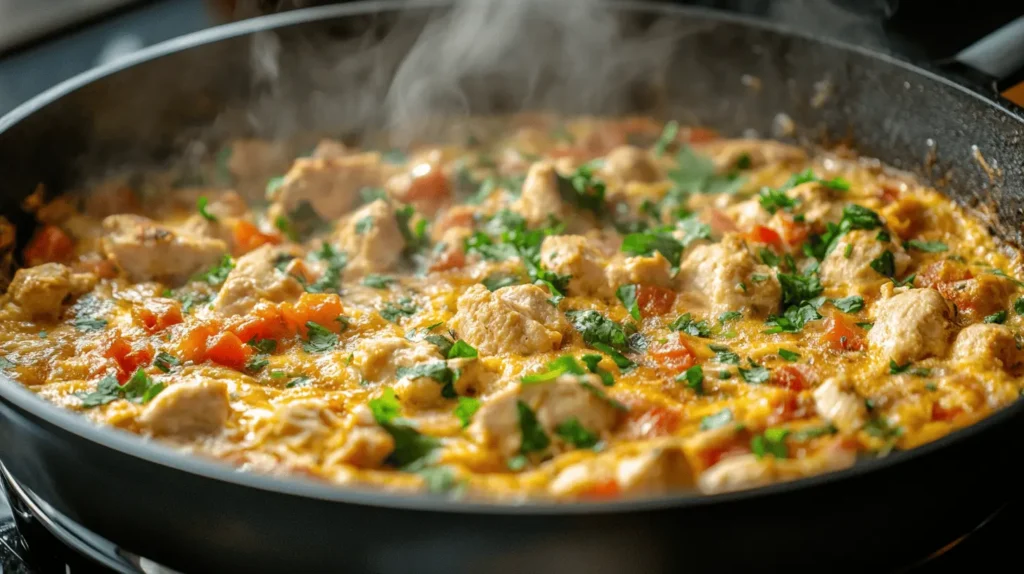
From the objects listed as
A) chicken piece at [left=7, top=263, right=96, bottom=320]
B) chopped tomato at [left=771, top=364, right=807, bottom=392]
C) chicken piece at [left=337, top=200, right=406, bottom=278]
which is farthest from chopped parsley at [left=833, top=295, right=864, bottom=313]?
chicken piece at [left=7, top=263, right=96, bottom=320]

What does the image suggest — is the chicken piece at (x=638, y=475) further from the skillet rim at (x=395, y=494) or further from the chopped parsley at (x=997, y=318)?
the chopped parsley at (x=997, y=318)

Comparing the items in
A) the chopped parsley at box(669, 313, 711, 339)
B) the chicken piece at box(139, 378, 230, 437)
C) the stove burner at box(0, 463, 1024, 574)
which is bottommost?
the stove burner at box(0, 463, 1024, 574)

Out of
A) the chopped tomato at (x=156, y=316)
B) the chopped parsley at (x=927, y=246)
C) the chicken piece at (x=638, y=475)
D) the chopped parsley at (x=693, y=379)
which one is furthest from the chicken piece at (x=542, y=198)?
the chicken piece at (x=638, y=475)

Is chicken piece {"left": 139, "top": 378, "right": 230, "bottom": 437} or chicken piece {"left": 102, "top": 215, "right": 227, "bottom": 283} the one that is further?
chicken piece {"left": 102, "top": 215, "right": 227, "bottom": 283}

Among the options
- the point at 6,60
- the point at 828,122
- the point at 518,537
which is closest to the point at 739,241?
the point at 828,122

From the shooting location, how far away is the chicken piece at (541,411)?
2779 mm

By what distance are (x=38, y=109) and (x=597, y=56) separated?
2897mm

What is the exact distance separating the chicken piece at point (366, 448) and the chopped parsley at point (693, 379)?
99 cm

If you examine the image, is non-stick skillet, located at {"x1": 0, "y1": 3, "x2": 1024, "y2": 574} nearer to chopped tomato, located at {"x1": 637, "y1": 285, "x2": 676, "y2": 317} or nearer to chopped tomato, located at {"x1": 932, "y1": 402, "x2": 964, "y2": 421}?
chopped tomato, located at {"x1": 932, "y1": 402, "x2": 964, "y2": 421}

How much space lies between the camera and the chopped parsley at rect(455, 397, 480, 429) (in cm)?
290

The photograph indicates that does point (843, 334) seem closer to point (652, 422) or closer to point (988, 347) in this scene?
point (988, 347)

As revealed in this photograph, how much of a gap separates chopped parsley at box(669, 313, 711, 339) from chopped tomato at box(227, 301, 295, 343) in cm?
141

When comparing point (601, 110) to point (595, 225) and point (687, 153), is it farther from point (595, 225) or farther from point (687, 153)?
point (595, 225)

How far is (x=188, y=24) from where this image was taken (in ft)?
21.9
